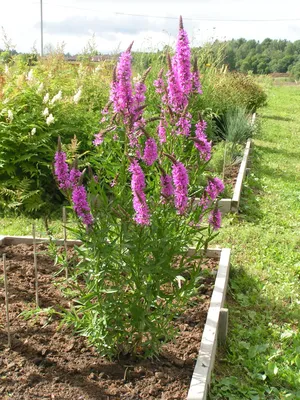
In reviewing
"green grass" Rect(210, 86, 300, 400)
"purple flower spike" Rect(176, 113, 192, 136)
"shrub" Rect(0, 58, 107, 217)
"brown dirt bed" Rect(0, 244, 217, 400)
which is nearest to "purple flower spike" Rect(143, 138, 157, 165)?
"purple flower spike" Rect(176, 113, 192, 136)

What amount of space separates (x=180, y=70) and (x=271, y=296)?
2333mm

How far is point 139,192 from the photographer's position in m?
2.59

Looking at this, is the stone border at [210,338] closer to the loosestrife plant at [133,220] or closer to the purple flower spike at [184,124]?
the loosestrife plant at [133,220]

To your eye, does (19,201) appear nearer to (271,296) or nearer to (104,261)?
(271,296)

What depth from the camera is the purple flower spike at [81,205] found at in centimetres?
272

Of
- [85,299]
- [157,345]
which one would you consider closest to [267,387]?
[157,345]

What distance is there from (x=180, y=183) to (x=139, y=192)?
27 centimetres

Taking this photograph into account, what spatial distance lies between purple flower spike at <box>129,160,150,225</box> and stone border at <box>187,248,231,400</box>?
3.30 ft

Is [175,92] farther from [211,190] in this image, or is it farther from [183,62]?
[211,190]

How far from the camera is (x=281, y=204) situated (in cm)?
719

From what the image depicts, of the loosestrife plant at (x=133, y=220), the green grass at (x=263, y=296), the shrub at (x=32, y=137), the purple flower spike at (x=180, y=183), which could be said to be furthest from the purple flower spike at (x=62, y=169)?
the shrub at (x=32, y=137)

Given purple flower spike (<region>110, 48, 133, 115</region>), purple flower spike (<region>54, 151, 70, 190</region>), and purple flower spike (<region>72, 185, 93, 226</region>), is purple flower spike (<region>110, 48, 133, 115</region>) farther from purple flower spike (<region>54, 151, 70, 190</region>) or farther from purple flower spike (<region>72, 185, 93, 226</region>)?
purple flower spike (<region>72, 185, 93, 226</region>)

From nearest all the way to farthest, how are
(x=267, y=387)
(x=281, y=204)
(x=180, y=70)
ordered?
(x=180, y=70) → (x=267, y=387) → (x=281, y=204)

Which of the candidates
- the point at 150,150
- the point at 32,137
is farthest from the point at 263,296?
the point at 32,137
